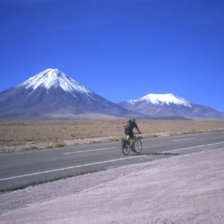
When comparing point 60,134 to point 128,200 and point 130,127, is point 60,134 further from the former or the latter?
point 128,200

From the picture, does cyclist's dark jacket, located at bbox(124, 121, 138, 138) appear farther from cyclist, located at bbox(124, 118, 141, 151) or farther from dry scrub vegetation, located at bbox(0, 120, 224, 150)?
dry scrub vegetation, located at bbox(0, 120, 224, 150)

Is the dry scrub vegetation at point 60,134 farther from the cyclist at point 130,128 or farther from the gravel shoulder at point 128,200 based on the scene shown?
the gravel shoulder at point 128,200

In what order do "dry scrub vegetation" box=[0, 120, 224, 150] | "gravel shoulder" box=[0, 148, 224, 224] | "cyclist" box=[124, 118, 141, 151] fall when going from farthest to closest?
"dry scrub vegetation" box=[0, 120, 224, 150], "cyclist" box=[124, 118, 141, 151], "gravel shoulder" box=[0, 148, 224, 224]

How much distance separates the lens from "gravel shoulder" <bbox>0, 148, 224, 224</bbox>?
175 inches

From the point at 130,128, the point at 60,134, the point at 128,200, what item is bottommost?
the point at 128,200

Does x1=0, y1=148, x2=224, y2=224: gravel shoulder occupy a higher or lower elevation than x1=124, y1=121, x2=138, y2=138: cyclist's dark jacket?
lower

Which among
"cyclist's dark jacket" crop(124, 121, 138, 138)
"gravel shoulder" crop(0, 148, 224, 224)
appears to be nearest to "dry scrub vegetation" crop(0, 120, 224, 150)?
"cyclist's dark jacket" crop(124, 121, 138, 138)

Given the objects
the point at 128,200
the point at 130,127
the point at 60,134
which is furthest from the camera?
the point at 60,134

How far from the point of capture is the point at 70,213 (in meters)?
4.85

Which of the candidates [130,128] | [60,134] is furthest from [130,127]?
[60,134]

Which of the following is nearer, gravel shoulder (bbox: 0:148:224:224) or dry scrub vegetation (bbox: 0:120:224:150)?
gravel shoulder (bbox: 0:148:224:224)

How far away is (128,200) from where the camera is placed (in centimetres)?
535

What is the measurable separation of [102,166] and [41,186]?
3.21m

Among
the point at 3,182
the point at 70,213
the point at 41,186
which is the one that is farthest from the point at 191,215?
the point at 3,182
